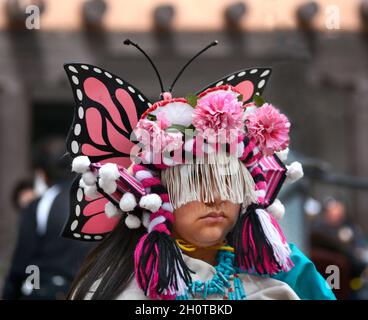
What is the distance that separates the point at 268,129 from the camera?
2740 mm

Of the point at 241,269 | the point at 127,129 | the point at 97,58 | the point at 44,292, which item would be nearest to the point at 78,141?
the point at 127,129

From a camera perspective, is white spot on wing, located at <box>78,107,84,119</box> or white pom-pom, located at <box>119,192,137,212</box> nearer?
white pom-pom, located at <box>119,192,137,212</box>

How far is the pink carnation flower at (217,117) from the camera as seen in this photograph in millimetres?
2660

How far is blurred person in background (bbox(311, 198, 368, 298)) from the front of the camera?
6.91 m

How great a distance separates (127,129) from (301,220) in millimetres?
3105

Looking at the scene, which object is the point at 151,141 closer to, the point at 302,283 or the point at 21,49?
the point at 302,283

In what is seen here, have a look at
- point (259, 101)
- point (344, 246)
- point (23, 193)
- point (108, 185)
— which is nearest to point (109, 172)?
point (108, 185)

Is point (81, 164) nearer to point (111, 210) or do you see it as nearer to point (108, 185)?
point (108, 185)

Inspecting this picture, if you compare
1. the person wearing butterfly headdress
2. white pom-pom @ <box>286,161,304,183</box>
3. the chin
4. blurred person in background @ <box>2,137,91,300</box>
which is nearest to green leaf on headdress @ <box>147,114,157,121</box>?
the person wearing butterfly headdress

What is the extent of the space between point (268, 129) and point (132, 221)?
477 millimetres

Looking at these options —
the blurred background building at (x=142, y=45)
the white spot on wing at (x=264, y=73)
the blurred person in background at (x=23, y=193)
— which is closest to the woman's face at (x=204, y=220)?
the white spot on wing at (x=264, y=73)

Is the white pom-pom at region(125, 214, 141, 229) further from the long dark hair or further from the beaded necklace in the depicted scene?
the beaded necklace
